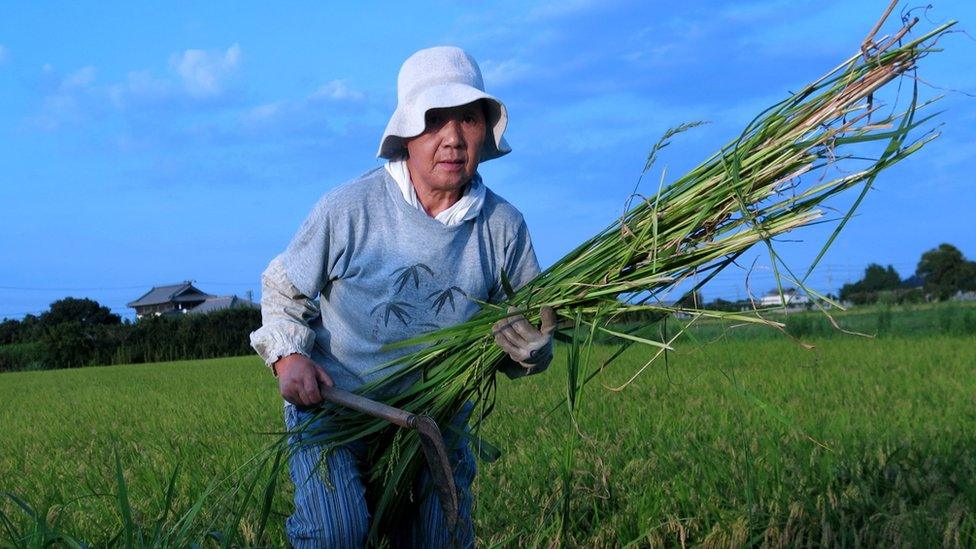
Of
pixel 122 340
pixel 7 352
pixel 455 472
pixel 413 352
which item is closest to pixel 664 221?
pixel 413 352

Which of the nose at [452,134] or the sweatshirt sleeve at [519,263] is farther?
the sweatshirt sleeve at [519,263]

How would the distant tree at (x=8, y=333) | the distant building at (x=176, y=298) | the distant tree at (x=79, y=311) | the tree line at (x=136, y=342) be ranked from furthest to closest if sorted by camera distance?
1. the distant building at (x=176, y=298)
2. the distant tree at (x=79, y=311)
3. the distant tree at (x=8, y=333)
4. the tree line at (x=136, y=342)

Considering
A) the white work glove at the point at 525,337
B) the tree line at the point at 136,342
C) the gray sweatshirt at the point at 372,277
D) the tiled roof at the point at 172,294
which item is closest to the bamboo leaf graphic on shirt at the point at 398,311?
the gray sweatshirt at the point at 372,277

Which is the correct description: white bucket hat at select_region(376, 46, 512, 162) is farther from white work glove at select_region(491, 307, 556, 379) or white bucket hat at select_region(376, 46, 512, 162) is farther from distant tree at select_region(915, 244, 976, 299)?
distant tree at select_region(915, 244, 976, 299)

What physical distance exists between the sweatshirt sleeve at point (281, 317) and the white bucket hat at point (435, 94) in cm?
47

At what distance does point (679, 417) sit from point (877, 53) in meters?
3.97

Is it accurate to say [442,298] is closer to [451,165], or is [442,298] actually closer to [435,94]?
[451,165]

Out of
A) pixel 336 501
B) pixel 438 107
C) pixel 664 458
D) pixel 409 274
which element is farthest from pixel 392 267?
pixel 664 458

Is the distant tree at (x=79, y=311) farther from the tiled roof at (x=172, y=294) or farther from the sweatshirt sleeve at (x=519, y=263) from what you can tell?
the sweatshirt sleeve at (x=519, y=263)

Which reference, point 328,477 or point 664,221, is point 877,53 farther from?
point 328,477

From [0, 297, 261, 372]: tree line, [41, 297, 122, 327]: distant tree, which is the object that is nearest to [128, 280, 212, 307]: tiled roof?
[41, 297, 122, 327]: distant tree

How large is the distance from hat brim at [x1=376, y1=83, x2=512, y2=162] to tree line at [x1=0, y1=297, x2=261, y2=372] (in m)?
25.4

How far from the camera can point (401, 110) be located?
2764 mm

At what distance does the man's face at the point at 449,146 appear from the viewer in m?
2.72
